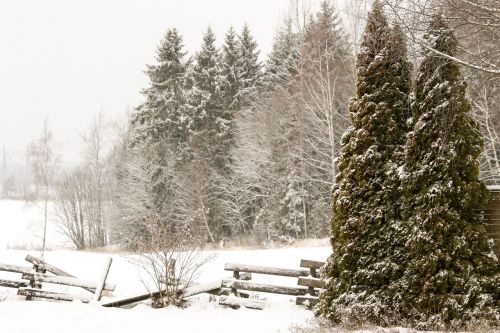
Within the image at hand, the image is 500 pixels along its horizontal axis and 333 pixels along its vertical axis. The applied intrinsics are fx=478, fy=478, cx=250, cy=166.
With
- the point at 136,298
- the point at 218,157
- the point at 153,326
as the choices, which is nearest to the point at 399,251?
the point at 153,326

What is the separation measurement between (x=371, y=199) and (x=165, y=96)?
95.8 ft

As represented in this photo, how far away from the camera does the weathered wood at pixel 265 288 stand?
1182cm

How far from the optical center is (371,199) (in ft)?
31.2

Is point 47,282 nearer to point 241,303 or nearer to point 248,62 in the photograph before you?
point 241,303

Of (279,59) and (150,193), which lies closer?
(150,193)

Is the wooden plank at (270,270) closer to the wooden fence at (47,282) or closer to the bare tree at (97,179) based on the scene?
the wooden fence at (47,282)

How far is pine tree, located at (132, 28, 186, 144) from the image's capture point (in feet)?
119

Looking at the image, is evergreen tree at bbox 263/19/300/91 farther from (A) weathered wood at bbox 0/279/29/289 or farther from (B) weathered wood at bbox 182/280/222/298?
(A) weathered wood at bbox 0/279/29/289

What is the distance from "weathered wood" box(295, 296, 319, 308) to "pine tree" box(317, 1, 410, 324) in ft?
5.23

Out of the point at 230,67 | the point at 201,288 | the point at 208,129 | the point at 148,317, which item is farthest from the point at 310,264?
the point at 230,67

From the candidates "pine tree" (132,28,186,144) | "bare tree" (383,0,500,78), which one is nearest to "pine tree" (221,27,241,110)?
"pine tree" (132,28,186,144)

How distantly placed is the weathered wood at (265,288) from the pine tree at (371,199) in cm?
205

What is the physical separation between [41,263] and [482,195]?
36.3 ft

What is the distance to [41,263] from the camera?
13070 millimetres
